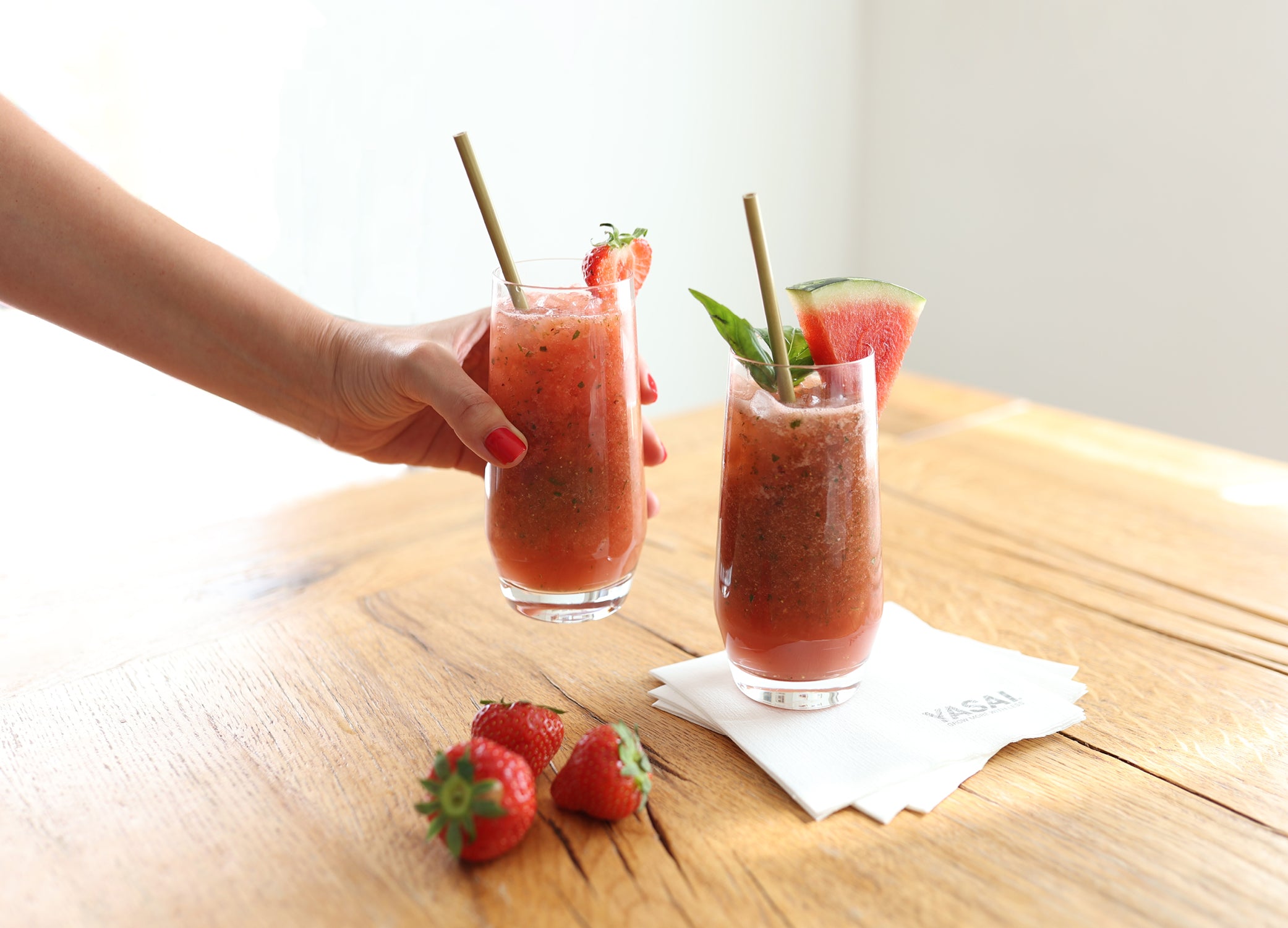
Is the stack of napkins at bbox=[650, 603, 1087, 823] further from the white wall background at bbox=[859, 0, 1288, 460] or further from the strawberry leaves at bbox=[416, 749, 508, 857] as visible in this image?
the white wall background at bbox=[859, 0, 1288, 460]

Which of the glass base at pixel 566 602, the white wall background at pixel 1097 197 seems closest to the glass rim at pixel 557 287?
the glass base at pixel 566 602

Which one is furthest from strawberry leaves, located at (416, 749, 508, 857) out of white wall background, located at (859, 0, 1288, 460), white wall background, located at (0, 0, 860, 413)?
white wall background, located at (859, 0, 1288, 460)

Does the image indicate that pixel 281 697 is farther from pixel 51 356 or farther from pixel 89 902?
pixel 51 356

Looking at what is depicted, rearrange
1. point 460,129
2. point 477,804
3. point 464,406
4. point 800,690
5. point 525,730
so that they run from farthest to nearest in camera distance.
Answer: point 460,129 → point 464,406 → point 800,690 → point 525,730 → point 477,804

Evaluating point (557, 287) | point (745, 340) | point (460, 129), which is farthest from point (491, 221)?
point (460, 129)

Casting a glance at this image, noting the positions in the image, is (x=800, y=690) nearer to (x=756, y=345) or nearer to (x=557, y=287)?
(x=756, y=345)
